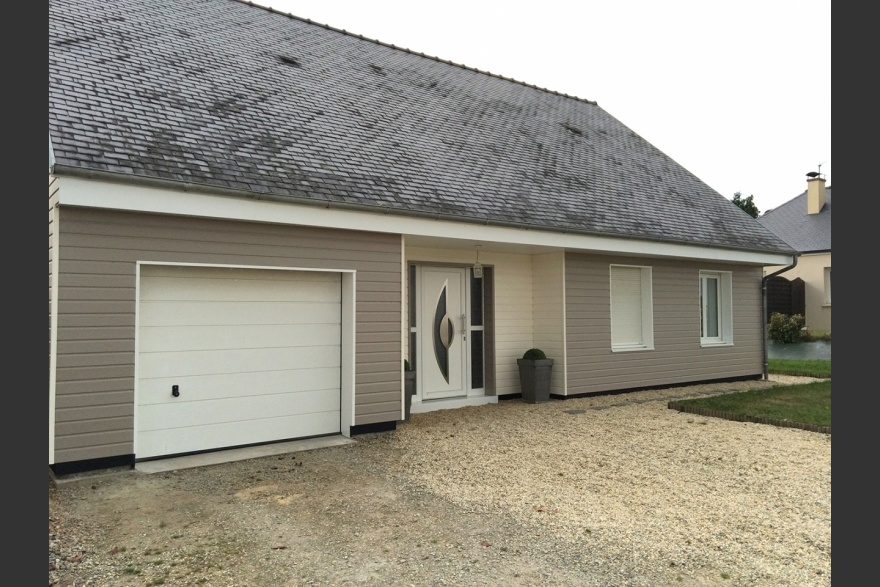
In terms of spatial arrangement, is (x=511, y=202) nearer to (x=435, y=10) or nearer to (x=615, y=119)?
(x=435, y=10)

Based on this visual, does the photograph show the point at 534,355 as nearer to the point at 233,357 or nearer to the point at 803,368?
the point at 233,357

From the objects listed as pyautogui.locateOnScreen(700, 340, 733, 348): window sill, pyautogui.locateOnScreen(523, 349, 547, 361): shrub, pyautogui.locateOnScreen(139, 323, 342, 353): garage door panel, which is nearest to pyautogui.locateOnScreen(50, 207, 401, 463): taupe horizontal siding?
pyautogui.locateOnScreen(139, 323, 342, 353): garage door panel

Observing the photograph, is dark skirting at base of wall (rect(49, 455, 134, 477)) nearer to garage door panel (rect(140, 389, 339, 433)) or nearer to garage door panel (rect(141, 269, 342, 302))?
garage door panel (rect(140, 389, 339, 433))

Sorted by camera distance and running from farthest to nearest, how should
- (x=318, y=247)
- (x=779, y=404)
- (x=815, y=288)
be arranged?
(x=815, y=288) → (x=779, y=404) → (x=318, y=247)

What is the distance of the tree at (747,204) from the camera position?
4859 cm

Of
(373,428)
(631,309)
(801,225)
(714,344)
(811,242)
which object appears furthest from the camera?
(801,225)

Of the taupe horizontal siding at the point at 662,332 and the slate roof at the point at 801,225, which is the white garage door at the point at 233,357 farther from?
the slate roof at the point at 801,225

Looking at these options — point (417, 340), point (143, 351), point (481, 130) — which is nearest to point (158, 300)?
point (143, 351)

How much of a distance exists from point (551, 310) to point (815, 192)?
74.5ft

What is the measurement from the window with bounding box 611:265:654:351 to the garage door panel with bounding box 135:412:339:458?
6.19m

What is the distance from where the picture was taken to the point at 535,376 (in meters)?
10.3

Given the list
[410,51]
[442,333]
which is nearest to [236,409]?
[442,333]

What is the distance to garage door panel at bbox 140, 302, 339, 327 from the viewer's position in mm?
6598

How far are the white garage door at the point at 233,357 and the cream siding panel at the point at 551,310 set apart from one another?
4.40 m
